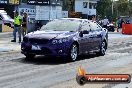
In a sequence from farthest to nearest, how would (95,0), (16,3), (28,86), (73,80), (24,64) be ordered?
(95,0) → (16,3) → (24,64) → (73,80) → (28,86)

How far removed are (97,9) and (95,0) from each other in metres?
2.97

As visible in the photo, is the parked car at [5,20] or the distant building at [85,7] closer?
the parked car at [5,20]

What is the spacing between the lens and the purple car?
12.5m

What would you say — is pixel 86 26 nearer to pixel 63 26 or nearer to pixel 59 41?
pixel 63 26

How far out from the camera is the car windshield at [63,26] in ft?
44.8

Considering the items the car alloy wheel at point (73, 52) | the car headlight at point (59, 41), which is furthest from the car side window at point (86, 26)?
the car headlight at point (59, 41)

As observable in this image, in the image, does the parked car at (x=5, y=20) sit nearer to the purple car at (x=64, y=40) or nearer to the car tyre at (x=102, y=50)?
the car tyre at (x=102, y=50)

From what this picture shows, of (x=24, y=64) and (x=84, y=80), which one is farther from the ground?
(x=84, y=80)

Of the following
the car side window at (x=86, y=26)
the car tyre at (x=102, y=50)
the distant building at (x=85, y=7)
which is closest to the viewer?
the car side window at (x=86, y=26)

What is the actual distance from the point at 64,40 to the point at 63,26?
1.19 meters

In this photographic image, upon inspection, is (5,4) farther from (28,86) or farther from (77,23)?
(28,86)

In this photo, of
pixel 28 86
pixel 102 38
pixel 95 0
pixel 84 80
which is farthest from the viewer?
pixel 95 0

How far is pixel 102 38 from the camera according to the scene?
1553 centimetres

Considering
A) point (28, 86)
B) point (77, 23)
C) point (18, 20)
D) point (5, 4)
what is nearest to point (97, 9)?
point (5, 4)
